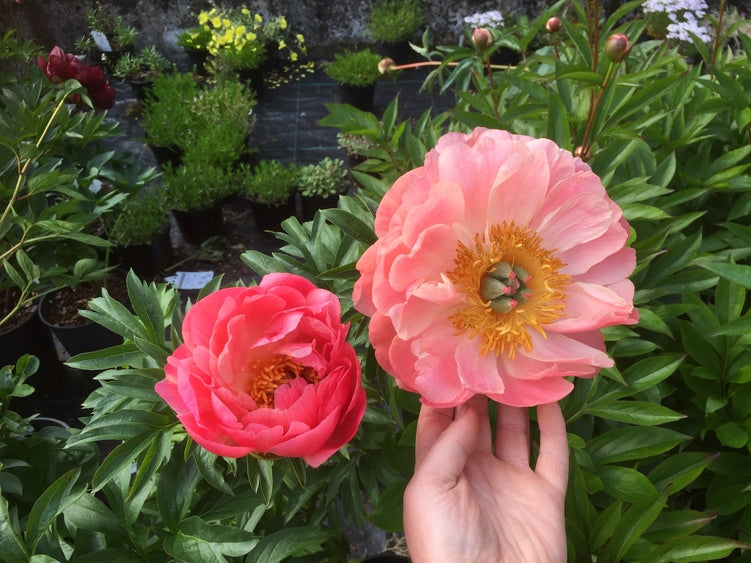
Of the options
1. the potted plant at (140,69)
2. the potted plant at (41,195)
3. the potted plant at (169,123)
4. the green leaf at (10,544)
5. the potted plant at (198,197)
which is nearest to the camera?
the green leaf at (10,544)

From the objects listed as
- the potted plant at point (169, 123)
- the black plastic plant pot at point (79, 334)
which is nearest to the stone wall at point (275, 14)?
the potted plant at point (169, 123)

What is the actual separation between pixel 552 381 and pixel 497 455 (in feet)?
0.79

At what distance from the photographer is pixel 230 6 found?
211 inches

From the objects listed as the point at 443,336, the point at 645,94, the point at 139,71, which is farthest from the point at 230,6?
the point at 443,336

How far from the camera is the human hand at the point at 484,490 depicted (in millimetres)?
751

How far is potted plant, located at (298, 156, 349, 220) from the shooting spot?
3078 millimetres

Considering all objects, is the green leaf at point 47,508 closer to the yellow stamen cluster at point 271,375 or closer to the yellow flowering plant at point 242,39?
the yellow stamen cluster at point 271,375

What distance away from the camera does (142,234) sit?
2539 millimetres

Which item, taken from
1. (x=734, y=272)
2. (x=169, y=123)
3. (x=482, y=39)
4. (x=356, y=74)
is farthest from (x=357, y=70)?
(x=734, y=272)

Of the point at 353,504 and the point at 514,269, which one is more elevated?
the point at 514,269

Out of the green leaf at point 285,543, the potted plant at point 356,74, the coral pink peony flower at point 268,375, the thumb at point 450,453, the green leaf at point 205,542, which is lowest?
the potted plant at point 356,74

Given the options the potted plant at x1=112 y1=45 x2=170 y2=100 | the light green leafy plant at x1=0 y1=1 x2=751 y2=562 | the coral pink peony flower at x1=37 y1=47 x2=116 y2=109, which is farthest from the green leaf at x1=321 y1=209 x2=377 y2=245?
the potted plant at x1=112 y1=45 x2=170 y2=100

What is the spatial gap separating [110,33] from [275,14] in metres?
1.50

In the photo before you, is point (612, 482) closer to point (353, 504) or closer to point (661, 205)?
point (353, 504)
